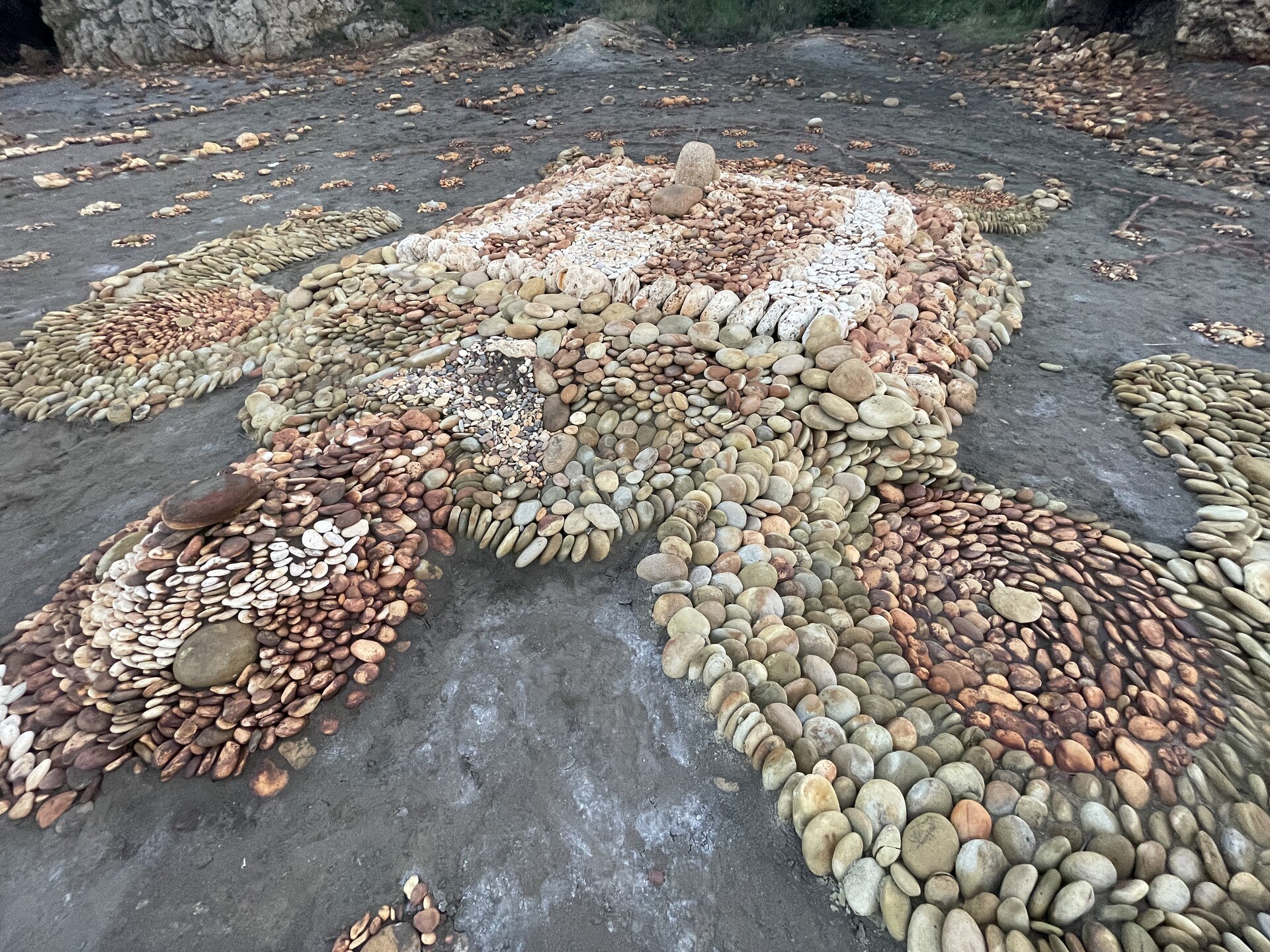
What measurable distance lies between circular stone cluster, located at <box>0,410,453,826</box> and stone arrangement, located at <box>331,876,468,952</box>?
2.77ft

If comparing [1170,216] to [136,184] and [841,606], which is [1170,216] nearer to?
[841,606]

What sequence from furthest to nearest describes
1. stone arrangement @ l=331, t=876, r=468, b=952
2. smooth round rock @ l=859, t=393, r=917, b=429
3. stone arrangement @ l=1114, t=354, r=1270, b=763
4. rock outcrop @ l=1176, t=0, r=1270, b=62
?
rock outcrop @ l=1176, t=0, r=1270, b=62
smooth round rock @ l=859, t=393, r=917, b=429
stone arrangement @ l=1114, t=354, r=1270, b=763
stone arrangement @ l=331, t=876, r=468, b=952

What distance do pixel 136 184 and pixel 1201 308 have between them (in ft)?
38.9

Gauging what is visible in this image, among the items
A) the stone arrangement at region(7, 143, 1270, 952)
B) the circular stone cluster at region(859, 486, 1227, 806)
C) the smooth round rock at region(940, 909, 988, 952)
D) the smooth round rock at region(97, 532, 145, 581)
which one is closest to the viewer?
the smooth round rock at region(940, 909, 988, 952)

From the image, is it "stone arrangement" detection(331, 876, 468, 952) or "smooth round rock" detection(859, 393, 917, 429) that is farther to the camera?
"smooth round rock" detection(859, 393, 917, 429)

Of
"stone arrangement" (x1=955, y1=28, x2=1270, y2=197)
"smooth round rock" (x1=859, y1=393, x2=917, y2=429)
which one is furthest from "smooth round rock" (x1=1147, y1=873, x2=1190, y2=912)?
"stone arrangement" (x1=955, y1=28, x2=1270, y2=197)

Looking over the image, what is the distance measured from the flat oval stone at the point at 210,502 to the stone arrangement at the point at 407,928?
6.30ft

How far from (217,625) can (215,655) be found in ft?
0.51

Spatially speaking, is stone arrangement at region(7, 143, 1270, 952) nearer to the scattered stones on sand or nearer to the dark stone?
the dark stone

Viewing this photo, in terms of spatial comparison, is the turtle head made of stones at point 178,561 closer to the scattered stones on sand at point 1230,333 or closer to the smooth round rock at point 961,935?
the smooth round rock at point 961,935

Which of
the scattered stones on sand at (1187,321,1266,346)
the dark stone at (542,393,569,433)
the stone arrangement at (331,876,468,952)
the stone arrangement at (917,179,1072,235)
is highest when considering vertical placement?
the stone arrangement at (917,179,1072,235)

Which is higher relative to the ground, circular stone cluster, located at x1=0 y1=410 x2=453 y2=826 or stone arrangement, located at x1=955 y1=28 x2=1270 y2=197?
stone arrangement, located at x1=955 y1=28 x2=1270 y2=197

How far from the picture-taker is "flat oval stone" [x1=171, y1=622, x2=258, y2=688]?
2.68m

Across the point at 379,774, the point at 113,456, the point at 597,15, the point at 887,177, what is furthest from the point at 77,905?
the point at 597,15
